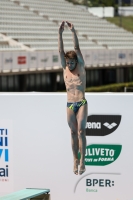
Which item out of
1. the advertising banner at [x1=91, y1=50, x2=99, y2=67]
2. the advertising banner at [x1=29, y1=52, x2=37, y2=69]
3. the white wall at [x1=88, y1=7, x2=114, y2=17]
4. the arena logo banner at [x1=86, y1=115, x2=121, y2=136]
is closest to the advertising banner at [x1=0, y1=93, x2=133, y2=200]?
the arena logo banner at [x1=86, y1=115, x2=121, y2=136]

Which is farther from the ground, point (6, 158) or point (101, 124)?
point (101, 124)

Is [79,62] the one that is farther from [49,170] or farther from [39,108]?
[49,170]

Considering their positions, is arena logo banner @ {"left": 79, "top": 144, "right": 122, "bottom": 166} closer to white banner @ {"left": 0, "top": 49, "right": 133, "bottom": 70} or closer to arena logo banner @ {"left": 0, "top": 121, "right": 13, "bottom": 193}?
arena logo banner @ {"left": 0, "top": 121, "right": 13, "bottom": 193}

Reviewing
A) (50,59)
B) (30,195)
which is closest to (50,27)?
(50,59)

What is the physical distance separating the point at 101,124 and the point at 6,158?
4.57 feet

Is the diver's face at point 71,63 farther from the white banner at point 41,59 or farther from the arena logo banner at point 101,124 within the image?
the white banner at point 41,59

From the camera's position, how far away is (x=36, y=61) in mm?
34688

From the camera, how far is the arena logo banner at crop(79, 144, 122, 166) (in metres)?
8.32

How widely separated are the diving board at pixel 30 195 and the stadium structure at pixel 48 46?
75.7 ft

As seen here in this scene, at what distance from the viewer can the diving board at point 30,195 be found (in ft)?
24.0

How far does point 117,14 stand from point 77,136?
283 ft

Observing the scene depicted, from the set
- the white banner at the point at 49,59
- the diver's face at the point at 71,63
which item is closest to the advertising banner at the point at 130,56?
the white banner at the point at 49,59

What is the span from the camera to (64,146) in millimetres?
8375

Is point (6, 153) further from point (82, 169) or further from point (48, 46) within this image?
point (48, 46)
